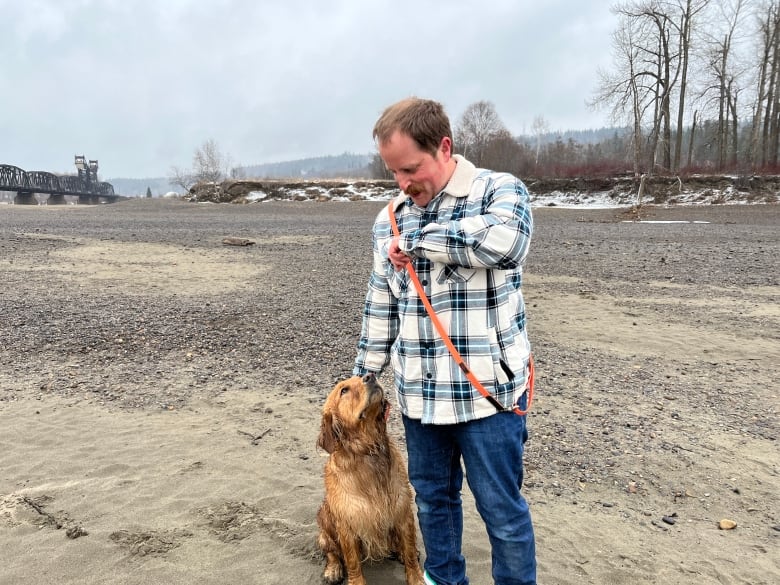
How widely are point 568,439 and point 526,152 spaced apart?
59.0 meters

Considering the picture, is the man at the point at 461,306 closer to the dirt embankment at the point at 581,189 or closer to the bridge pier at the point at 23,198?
the dirt embankment at the point at 581,189

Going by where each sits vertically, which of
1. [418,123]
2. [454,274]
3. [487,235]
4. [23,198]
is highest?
[23,198]

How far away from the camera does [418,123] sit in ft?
6.70

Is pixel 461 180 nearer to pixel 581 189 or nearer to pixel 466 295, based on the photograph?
pixel 466 295

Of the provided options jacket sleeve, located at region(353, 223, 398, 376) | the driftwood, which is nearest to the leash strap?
jacket sleeve, located at region(353, 223, 398, 376)

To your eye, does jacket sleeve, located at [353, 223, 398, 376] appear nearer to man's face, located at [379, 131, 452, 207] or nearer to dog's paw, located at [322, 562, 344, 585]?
man's face, located at [379, 131, 452, 207]

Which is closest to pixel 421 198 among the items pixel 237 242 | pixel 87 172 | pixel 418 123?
pixel 418 123

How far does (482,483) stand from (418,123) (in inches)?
60.5

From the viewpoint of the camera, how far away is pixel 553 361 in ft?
23.0

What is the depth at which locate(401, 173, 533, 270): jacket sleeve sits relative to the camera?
2066mm

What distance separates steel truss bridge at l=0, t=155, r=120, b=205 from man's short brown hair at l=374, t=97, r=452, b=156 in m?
70.9

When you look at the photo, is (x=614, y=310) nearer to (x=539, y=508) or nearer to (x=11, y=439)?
(x=539, y=508)

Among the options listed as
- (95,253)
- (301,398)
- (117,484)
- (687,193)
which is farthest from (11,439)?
(687,193)

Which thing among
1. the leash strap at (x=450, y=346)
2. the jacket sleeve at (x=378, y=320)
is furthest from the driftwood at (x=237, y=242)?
the leash strap at (x=450, y=346)
